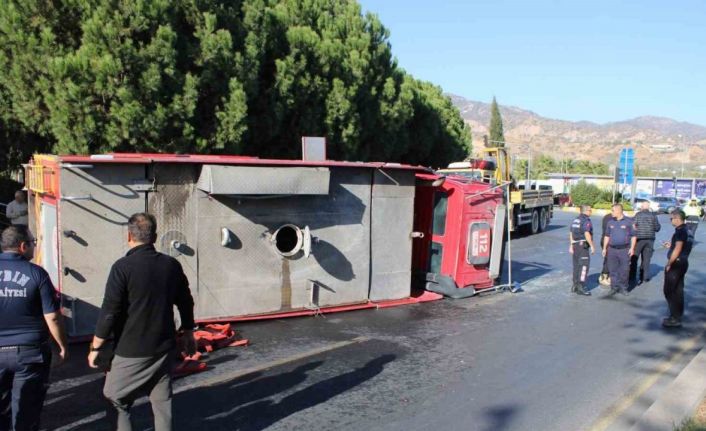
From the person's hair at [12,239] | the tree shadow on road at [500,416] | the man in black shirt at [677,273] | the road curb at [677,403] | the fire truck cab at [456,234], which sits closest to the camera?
the person's hair at [12,239]

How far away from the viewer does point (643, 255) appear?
1303 centimetres

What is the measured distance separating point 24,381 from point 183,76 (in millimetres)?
9529

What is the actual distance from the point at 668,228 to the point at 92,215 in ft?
90.0

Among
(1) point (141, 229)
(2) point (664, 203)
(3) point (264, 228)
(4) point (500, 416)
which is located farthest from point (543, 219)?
(1) point (141, 229)

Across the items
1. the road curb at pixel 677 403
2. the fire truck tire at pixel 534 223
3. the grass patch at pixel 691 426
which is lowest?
the fire truck tire at pixel 534 223

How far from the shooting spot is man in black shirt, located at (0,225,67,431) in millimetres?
4125

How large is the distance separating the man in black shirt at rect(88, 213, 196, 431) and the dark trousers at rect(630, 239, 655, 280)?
1150 centimetres

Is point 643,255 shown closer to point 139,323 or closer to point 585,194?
point 139,323

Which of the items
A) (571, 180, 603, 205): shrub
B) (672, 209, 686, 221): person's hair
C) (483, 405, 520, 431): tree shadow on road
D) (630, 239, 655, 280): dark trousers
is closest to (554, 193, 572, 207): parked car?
(571, 180, 603, 205): shrub

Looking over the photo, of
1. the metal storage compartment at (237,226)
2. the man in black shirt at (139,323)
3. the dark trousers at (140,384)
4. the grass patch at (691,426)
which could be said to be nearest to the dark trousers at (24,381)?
the man in black shirt at (139,323)

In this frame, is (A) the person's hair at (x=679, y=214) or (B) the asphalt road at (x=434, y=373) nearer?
(B) the asphalt road at (x=434, y=373)

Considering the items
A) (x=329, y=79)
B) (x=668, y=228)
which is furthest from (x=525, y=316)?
(x=668, y=228)

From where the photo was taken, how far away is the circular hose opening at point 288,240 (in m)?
8.80

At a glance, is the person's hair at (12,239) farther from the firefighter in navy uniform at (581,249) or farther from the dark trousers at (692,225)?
the dark trousers at (692,225)
